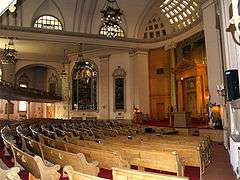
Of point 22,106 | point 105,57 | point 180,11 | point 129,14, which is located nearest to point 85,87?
point 105,57

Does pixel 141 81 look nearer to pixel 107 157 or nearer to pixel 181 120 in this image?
pixel 181 120

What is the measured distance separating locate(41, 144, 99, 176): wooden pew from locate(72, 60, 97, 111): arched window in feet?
59.5

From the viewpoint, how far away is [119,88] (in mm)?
21484

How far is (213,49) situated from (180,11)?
8972 mm

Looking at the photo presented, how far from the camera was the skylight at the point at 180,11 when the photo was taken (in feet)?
60.1

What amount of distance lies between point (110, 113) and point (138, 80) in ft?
11.6

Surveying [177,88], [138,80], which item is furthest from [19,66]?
[177,88]

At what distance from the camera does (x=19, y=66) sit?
78.7 feet

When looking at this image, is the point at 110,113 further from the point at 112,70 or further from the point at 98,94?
the point at 112,70

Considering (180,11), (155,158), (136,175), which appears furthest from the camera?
(180,11)

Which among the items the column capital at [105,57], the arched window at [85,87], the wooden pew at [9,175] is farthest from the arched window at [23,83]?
the wooden pew at [9,175]

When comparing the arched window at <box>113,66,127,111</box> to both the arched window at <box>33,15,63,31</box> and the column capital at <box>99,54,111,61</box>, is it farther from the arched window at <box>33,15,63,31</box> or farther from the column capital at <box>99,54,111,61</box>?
the arched window at <box>33,15,63,31</box>

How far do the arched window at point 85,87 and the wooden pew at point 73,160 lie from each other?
18150 millimetres

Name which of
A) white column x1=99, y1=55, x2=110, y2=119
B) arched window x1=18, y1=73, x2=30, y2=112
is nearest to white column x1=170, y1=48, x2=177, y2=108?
white column x1=99, y1=55, x2=110, y2=119
